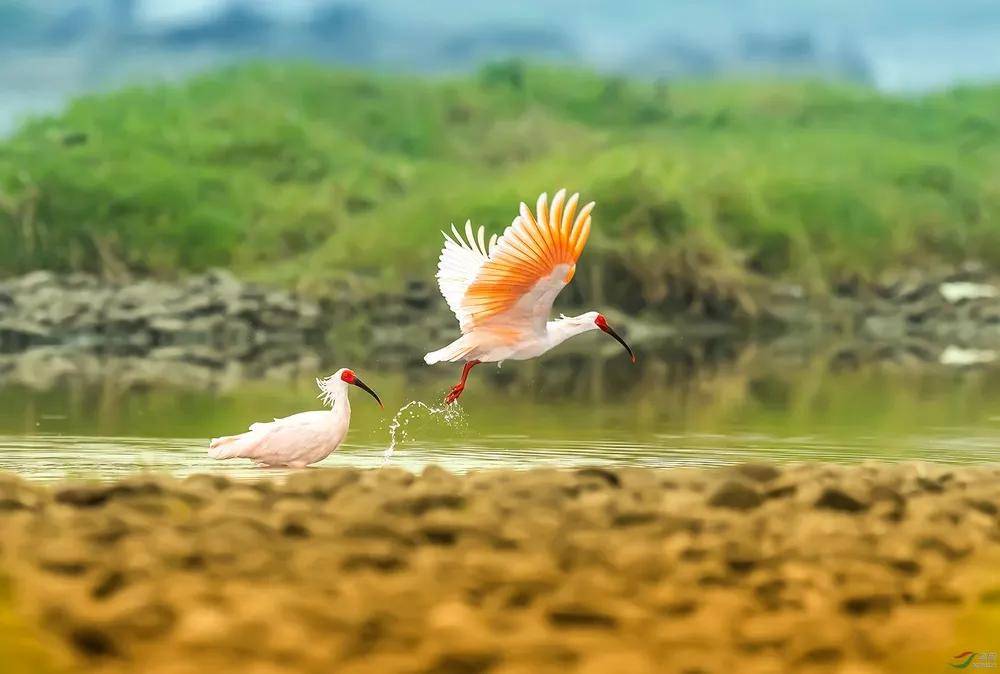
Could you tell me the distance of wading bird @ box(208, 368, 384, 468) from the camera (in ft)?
34.0

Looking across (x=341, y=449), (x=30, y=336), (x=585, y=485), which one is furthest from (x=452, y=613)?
(x=30, y=336)

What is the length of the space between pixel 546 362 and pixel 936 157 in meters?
50.0

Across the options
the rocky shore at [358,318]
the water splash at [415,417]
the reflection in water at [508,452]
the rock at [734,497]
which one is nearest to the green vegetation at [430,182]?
the rocky shore at [358,318]

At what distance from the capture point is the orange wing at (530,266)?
1047cm

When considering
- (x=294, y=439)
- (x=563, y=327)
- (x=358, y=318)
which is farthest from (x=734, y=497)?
(x=358, y=318)

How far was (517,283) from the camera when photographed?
11133 millimetres

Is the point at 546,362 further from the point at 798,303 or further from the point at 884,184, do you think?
the point at 884,184

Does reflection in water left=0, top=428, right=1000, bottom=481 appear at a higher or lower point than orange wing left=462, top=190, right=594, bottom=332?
lower

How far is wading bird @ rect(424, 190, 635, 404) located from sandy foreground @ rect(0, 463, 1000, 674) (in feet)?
6.62

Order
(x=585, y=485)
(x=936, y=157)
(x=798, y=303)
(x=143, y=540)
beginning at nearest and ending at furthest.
Answer: (x=143, y=540) < (x=585, y=485) < (x=798, y=303) < (x=936, y=157)

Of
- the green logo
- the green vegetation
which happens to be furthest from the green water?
the green vegetation

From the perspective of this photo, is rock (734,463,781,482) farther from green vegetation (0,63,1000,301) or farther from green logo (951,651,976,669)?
green vegetation (0,63,1000,301)

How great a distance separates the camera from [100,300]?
39.0m

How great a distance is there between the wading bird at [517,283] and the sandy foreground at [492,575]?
6.62 ft
